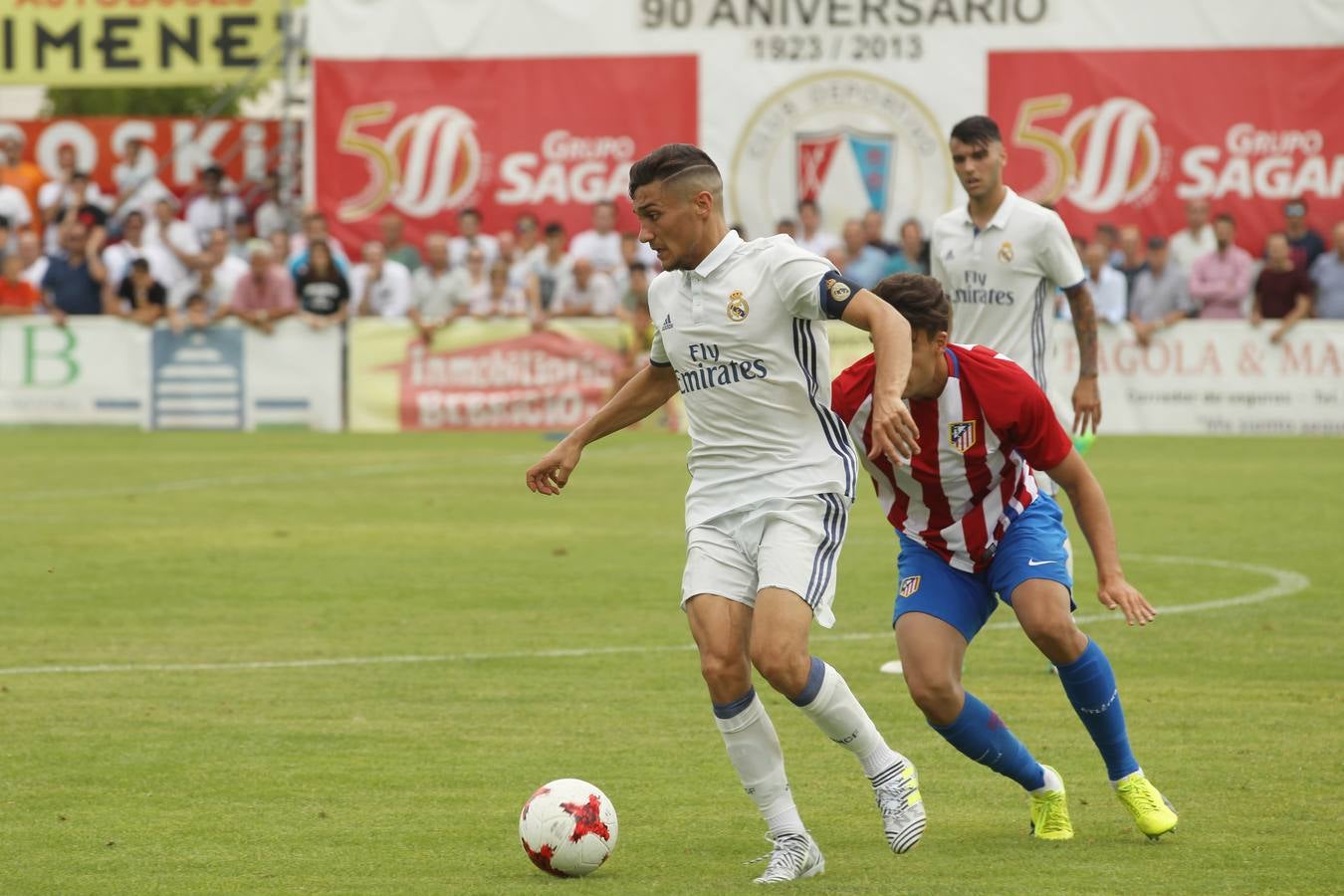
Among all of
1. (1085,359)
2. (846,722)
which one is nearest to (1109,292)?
(1085,359)

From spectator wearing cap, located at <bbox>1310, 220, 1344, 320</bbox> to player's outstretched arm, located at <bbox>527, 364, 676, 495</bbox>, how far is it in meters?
18.9

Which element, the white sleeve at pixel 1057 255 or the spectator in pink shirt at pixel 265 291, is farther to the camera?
the spectator in pink shirt at pixel 265 291

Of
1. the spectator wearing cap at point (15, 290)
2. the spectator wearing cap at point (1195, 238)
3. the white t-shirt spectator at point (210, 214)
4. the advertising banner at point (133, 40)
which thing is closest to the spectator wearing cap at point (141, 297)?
the spectator wearing cap at point (15, 290)

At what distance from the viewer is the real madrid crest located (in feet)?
20.3

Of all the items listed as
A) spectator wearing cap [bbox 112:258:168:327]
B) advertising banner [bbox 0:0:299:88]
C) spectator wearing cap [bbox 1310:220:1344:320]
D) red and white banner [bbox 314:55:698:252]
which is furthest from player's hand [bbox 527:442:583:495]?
advertising banner [bbox 0:0:299:88]

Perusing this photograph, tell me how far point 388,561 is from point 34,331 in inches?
509

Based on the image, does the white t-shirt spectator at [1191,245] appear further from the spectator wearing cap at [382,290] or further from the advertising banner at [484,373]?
the spectator wearing cap at [382,290]

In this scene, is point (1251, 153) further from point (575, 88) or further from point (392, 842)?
point (392, 842)

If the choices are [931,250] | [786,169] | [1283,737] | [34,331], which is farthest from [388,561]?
[786,169]

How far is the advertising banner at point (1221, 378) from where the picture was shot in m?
23.5

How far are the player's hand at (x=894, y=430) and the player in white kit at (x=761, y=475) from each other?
34cm

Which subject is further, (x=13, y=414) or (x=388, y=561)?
(x=13, y=414)

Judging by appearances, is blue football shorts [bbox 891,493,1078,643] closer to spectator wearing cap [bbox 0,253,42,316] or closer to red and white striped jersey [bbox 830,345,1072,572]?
red and white striped jersey [bbox 830,345,1072,572]

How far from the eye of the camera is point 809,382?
6246 millimetres
